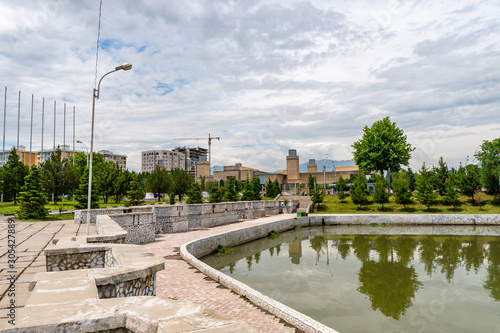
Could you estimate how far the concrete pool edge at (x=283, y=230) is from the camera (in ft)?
22.6

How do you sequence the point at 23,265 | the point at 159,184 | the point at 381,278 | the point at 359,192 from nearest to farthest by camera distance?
the point at 23,265 < the point at 381,278 < the point at 359,192 < the point at 159,184

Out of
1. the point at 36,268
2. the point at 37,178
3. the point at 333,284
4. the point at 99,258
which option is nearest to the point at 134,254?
the point at 99,258

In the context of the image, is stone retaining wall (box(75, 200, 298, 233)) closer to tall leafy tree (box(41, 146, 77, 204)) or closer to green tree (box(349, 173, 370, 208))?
green tree (box(349, 173, 370, 208))

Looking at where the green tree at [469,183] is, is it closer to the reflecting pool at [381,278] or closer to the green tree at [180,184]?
the reflecting pool at [381,278]

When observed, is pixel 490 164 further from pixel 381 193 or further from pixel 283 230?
pixel 283 230

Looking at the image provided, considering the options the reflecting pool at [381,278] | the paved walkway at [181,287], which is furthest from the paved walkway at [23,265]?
the reflecting pool at [381,278]

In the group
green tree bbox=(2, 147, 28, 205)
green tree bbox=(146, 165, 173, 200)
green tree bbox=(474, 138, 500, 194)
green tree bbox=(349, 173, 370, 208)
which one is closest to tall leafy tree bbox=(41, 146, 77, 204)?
green tree bbox=(2, 147, 28, 205)

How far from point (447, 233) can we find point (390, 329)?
82.4 feet

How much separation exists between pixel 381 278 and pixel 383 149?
115 ft

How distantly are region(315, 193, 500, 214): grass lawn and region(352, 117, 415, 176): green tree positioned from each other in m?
5.43

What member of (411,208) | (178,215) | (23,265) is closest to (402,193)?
(411,208)

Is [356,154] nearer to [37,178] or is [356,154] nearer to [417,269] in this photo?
[417,269]

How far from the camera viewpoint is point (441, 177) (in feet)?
139

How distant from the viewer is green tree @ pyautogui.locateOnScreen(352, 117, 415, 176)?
148ft
